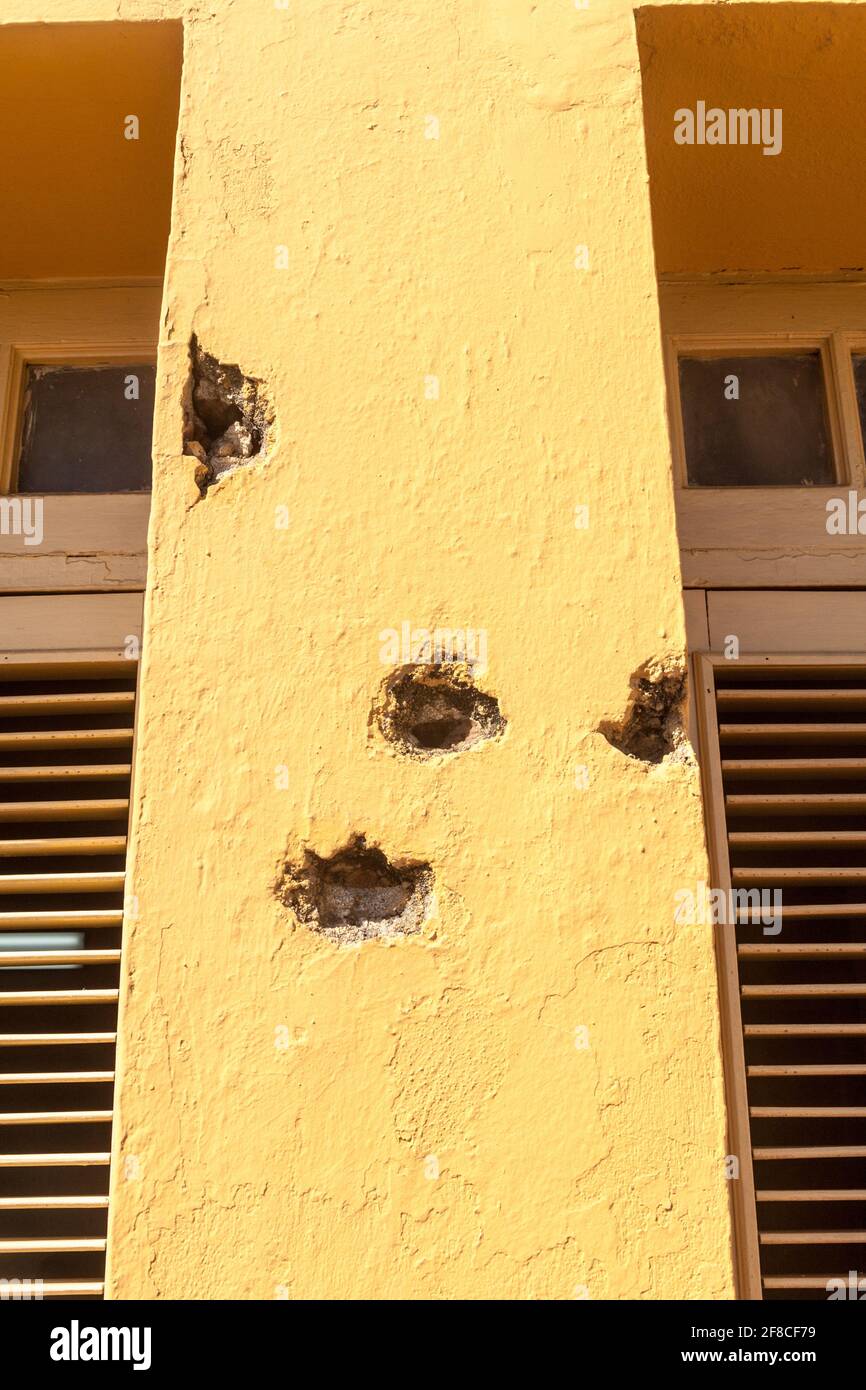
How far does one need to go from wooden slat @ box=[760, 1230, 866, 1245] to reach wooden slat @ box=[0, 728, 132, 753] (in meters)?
2.00

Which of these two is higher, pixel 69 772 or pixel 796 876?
pixel 69 772

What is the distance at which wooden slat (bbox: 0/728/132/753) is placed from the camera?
3002 mm

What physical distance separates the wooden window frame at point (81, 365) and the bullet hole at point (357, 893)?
149cm

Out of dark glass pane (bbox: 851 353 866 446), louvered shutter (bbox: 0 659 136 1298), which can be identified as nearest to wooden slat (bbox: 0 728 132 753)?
louvered shutter (bbox: 0 659 136 1298)

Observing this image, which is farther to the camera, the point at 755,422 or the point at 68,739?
the point at 755,422

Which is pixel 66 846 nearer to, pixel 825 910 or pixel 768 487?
pixel 825 910

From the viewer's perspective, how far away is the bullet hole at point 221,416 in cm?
237

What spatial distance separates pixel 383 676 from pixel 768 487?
173cm

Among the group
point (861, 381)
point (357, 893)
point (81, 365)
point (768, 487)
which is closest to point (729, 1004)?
point (357, 893)

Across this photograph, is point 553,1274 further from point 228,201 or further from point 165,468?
Result: point 228,201

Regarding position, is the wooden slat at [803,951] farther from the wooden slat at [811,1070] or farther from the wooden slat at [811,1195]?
the wooden slat at [811,1195]

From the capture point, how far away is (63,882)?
9.39 feet

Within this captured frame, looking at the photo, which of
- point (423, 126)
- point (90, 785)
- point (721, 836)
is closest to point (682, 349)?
point (423, 126)

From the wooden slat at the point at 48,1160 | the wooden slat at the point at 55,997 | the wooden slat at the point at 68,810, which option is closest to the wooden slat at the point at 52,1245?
the wooden slat at the point at 48,1160
